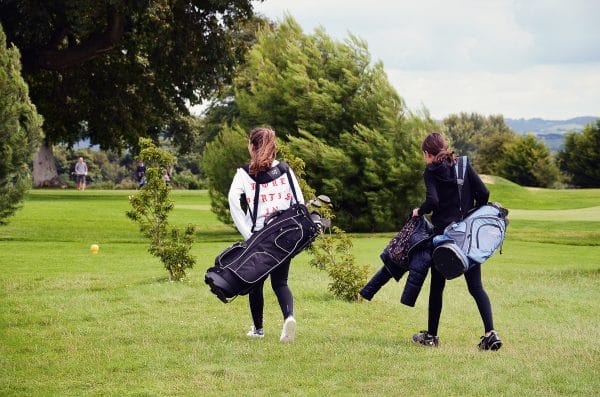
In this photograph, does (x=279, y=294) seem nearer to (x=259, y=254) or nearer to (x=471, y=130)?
(x=259, y=254)

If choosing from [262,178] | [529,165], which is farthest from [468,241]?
[529,165]

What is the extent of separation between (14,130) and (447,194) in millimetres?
11528

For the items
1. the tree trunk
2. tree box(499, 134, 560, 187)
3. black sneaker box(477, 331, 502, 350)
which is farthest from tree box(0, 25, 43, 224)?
tree box(499, 134, 560, 187)

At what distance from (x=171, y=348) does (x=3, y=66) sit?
→ 11020 mm

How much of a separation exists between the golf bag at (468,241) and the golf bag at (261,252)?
47.7 inches

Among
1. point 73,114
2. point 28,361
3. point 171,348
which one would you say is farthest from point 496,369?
point 73,114

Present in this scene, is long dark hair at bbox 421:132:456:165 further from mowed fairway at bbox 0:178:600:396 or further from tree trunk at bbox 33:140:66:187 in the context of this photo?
tree trunk at bbox 33:140:66:187

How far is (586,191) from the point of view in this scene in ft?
161

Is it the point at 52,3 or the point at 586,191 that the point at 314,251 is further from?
the point at 586,191

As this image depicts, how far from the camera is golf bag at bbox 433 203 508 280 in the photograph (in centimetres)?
882

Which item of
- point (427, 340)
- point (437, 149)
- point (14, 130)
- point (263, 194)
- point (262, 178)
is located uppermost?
point (14, 130)

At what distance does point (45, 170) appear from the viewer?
6009cm

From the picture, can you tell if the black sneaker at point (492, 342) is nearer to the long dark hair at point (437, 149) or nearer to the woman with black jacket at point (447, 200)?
the woman with black jacket at point (447, 200)

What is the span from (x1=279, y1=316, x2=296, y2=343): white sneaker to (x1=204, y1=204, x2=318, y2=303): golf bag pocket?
460 millimetres
